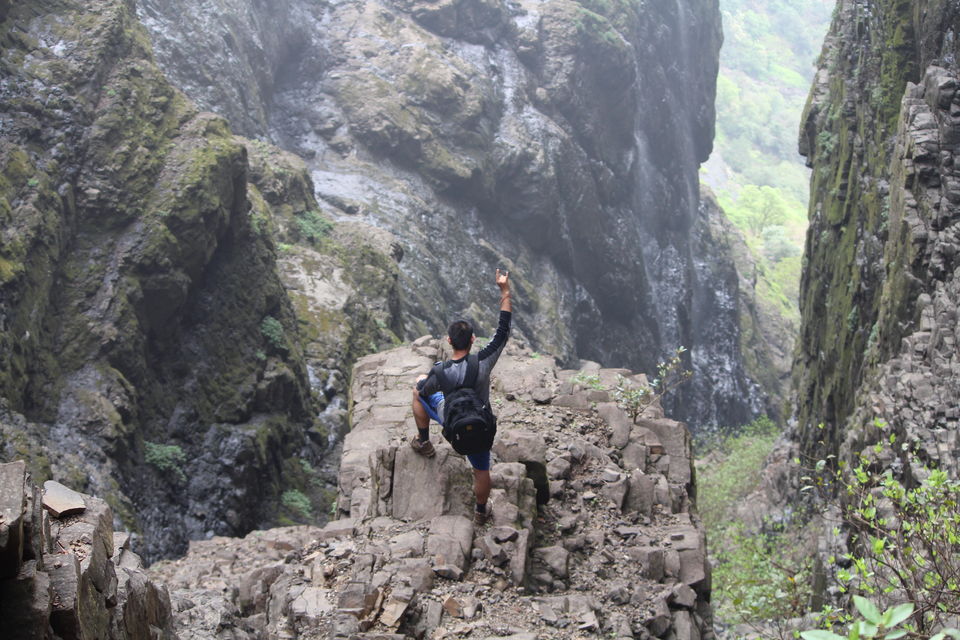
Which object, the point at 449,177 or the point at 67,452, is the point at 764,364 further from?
the point at 67,452

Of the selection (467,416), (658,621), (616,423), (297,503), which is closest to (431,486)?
(467,416)

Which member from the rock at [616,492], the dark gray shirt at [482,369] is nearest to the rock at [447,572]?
the dark gray shirt at [482,369]

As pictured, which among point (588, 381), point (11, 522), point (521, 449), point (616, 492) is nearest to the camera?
point (11, 522)

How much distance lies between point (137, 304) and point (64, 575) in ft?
34.3

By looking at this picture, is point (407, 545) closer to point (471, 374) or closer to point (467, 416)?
point (467, 416)

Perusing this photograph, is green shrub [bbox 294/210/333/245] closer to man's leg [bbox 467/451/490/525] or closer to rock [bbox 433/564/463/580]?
man's leg [bbox 467/451/490/525]

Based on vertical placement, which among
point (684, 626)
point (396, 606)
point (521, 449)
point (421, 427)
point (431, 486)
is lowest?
point (684, 626)

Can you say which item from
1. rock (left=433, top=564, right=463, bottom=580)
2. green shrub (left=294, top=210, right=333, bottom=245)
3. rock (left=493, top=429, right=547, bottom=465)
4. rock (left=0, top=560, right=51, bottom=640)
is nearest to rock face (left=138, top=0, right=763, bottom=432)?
green shrub (left=294, top=210, right=333, bottom=245)

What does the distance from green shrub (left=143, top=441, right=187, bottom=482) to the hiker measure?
7.55 metres

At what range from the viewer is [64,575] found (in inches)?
154

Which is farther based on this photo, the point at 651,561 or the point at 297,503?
the point at 297,503

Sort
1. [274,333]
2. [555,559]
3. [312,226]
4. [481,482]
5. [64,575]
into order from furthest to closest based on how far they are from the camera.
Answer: [312,226] → [274,333] → [555,559] → [481,482] → [64,575]

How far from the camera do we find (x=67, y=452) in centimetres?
1157

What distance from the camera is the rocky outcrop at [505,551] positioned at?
20.3 ft
